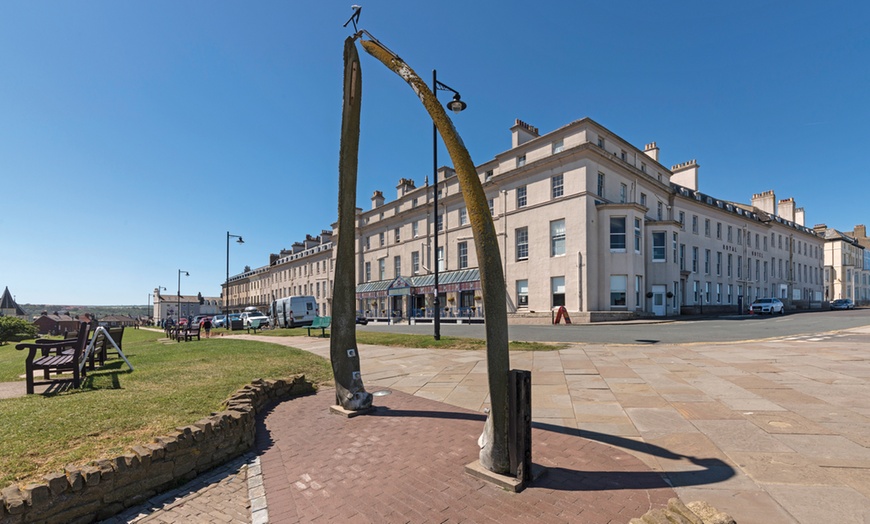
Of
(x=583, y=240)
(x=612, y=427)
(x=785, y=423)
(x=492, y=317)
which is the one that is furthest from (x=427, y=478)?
(x=583, y=240)

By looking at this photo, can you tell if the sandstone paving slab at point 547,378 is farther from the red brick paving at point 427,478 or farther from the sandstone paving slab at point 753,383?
the sandstone paving slab at point 753,383

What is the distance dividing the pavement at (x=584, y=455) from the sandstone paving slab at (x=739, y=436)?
3 cm

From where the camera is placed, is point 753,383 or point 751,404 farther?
point 753,383

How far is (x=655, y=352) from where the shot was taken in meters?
11.7

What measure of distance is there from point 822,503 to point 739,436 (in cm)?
165

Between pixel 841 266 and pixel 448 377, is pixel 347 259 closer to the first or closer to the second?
pixel 448 377

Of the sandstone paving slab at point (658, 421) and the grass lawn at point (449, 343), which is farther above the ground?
the sandstone paving slab at point (658, 421)

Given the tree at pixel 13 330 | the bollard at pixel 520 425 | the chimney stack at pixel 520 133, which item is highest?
the chimney stack at pixel 520 133

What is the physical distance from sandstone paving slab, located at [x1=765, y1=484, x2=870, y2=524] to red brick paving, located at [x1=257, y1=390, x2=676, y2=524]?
826 mm

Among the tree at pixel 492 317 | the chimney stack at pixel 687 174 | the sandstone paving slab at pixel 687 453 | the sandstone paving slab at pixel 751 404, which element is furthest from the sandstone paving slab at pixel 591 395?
the chimney stack at pixel 687 174

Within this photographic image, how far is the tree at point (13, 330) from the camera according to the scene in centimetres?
2517

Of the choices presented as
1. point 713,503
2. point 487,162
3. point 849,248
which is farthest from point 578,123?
point 849,248

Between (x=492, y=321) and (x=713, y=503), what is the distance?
2.25 metres

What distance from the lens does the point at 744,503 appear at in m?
3.11
